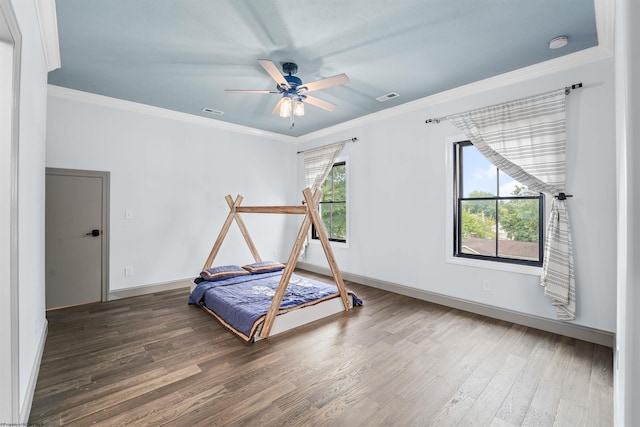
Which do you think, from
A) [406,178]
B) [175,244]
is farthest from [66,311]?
[406,178]

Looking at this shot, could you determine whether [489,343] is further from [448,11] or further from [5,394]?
[5,394]

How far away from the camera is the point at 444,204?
377cm

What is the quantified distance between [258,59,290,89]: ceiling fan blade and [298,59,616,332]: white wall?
2088mm

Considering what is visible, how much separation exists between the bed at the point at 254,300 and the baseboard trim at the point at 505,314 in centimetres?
86

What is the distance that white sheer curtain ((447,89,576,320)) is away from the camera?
9.15 ft

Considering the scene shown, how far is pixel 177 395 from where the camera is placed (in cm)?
197

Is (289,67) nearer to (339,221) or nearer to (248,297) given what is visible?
(248,297)

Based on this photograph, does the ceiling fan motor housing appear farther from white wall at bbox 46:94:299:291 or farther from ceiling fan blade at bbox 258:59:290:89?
white wall at bbox 46:94:299:291

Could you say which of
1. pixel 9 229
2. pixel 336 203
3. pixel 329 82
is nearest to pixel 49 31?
pixel 9 229

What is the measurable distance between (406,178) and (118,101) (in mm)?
Result: 4110

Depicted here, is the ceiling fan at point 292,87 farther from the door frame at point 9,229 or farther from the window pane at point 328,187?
the window pane at point 328,187

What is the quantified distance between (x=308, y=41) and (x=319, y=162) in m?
2.97

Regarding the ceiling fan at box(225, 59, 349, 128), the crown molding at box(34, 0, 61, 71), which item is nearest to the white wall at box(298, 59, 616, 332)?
the ceiling fan at box(225, 59, 349, 128)

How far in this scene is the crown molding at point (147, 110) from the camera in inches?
144
